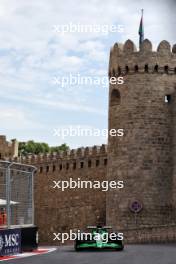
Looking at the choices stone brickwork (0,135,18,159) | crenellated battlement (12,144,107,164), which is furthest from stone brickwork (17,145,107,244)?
stone brickwork (0,135,18,159)

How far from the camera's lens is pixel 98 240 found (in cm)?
2547

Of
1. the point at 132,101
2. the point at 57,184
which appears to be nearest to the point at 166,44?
the point at 132,101

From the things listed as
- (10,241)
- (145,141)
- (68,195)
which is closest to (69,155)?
(68,195)

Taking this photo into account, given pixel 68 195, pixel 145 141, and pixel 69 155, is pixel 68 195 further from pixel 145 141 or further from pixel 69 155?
pixel 145 141

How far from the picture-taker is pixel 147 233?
3700 centimetres

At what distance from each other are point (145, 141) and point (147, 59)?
4326 mm

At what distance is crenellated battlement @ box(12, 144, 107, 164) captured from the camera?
158 ft

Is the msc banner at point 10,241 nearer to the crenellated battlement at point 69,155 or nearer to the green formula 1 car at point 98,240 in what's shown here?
the green formula 1 car at point 98,240

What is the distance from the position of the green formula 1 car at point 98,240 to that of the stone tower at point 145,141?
1435 cm

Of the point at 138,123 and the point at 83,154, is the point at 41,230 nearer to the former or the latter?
the point at 83,154

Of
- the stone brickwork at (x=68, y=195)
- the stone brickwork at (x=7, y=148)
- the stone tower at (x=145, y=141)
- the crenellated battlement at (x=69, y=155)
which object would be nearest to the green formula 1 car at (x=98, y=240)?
the stone tower at (x=145, y=141)

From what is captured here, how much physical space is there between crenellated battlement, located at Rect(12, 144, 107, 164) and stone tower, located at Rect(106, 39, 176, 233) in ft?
20.8

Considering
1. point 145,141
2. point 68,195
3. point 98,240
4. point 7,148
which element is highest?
point 7,148

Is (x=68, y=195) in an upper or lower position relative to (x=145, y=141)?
lower
